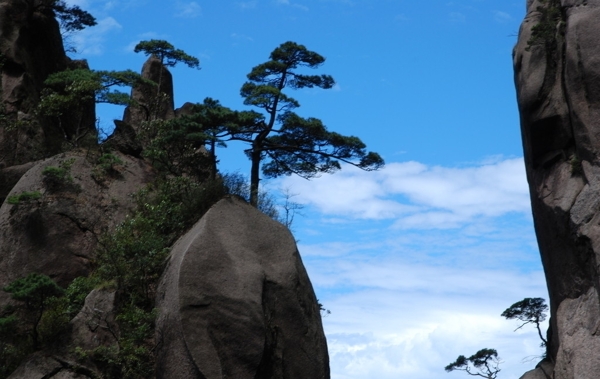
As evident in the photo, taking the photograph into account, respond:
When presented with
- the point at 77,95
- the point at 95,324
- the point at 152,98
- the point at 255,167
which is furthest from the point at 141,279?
the point at 152,98

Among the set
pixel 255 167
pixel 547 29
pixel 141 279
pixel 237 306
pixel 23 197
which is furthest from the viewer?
pixel 255 167

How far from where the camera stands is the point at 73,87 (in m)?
34.3

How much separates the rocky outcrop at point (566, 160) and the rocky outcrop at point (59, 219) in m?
13.6

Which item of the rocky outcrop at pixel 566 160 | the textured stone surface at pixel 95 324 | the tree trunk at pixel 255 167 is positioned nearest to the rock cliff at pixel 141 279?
the textured stone surface at pixel 95 324

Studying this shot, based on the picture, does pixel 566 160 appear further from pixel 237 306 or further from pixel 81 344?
pixel 81 344

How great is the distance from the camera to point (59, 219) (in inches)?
1118

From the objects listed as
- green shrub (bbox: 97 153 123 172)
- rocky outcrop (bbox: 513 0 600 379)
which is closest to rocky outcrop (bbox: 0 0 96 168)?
green shrub (bbox: 97 153 123 172)

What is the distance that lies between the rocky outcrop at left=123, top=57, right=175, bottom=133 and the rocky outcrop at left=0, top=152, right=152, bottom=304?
9.32m

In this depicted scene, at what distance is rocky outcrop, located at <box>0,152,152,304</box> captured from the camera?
91.1 ft

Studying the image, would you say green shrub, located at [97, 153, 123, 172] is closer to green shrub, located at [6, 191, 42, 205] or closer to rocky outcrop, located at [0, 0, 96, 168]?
green shrub, located at [6, 191, 42, 205]

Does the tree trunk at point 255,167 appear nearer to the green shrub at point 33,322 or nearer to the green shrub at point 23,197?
the green shrub at point 23,197

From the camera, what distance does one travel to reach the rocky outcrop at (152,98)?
1591 inches

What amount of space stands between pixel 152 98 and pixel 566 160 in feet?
68.8

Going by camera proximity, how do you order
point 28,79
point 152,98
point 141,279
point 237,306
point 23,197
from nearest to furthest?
point 237,306 → point 141,279 → point 23,197 → point 28,79 → point 152,98
